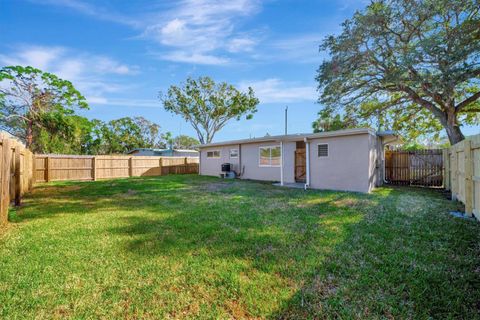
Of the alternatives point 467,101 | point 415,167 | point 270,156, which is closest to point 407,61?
point 467,101

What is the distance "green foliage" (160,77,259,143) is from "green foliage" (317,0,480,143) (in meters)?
13.0

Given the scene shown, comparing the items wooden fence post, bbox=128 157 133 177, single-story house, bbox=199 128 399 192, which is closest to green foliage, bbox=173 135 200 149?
wooden fence post, bbox=128 157 133 177

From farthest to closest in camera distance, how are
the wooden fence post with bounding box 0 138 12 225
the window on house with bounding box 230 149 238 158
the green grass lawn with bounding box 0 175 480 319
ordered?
the window on house with bounding box 230 149 238 158 < the wooden fence post with bounding box 0 138 12 225 < the green grass lawn with bounding box 0 175 480 319

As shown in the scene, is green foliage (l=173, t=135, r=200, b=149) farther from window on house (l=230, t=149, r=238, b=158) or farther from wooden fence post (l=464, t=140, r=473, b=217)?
wooden fence post (l=464, t=140, r=473, b=217)

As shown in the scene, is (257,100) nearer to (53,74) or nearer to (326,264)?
(53,74)

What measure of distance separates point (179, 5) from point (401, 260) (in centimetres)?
910

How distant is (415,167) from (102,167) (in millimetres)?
18377

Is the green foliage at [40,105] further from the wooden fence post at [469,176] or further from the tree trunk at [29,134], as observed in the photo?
the wooden fence post at [469,176]

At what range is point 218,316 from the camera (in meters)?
2.21

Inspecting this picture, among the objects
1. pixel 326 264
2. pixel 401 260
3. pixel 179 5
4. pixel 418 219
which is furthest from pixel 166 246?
pixel 179 5

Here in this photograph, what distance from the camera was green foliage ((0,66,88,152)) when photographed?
17.2 m

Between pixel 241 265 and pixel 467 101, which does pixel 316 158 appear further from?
pixel 467 101

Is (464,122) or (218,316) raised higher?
Answer: (464,122)

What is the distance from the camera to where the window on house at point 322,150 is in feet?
34.4
